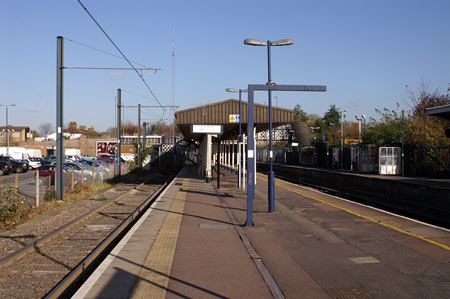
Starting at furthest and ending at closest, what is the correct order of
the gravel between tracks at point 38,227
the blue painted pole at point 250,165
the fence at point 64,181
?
the fence at point 64,181 < the blue painted pole at point 250,165 < the gravel between tracks at point 38,227

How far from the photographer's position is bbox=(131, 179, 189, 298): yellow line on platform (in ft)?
19.3

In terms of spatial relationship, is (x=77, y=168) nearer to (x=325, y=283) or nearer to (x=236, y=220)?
(x=236, y=220)

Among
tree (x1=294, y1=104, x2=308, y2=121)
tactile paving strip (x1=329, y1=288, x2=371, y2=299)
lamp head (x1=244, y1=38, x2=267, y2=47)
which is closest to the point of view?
tactile paving strip (x1=329, y1=288, x2=371, y2=299)

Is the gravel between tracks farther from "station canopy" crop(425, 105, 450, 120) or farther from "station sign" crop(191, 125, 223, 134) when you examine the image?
"station canopy" crop(425, 105, 450, 120)

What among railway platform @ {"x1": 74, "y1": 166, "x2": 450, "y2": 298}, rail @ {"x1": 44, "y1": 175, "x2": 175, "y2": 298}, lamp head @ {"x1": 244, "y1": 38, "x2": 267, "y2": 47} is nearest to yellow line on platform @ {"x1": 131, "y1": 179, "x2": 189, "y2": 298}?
railway platform @ {"x1": 74, "y1": 166, "x2": 450, "y2": 298}

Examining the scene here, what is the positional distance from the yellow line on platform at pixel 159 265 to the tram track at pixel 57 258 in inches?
49.5

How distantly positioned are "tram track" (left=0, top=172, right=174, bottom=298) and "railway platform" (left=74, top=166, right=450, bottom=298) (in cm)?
72

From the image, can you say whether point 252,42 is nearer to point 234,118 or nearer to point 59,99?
point 59,99

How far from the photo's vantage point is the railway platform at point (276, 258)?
6029mm

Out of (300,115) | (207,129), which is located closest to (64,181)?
(207,129)

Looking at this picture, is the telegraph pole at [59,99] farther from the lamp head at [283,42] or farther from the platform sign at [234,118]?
the platform sign at [234,118]

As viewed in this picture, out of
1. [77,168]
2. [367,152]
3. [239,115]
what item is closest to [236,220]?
[239,115]

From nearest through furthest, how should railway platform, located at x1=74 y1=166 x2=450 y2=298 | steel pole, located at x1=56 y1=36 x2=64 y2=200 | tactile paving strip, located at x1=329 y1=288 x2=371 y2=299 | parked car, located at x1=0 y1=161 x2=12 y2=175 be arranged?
1. tactile paving strip, located at x1=329 y1=288 x2=371 y2=299
2. railway platform, located at x1=74 y1=166 x2=450 y2=298
3. steel pole, located at x1=56 y1=36 x2=64 y2=200
4. parked car, located at x1=0 y1=161 x2=12 y2=175

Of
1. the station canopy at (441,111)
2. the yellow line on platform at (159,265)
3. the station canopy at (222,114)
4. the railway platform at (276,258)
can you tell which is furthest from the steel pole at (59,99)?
the station canopy at (441,111)
